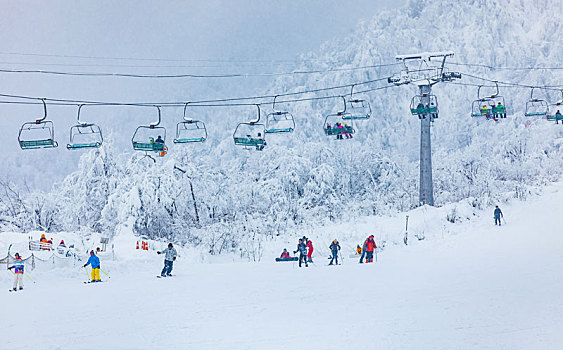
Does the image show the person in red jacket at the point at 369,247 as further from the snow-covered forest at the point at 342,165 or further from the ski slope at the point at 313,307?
the snow-covered forest at the point at 342,165

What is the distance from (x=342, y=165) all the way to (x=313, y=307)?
44435 millimetres

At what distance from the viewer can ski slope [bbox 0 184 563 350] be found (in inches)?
432

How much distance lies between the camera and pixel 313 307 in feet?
46.4

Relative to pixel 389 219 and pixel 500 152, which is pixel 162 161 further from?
pixel 500 152

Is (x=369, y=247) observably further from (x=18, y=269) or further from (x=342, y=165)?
(x=342, y=165)

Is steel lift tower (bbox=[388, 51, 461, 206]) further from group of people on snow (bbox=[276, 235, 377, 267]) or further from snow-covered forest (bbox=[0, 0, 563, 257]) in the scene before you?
group of people on snow (bbox=[276, 235, 377, 267])

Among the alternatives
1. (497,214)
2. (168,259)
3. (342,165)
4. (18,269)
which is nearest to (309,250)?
(168,259)

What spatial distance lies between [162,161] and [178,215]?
6085 millimetres

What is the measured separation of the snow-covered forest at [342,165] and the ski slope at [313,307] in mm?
14244

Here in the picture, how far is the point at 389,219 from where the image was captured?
34.7 meters

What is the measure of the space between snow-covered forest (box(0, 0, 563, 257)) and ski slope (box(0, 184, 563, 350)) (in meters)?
14.2

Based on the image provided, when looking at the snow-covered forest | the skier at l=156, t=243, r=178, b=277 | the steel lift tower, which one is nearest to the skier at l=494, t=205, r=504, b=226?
the snow-covered forest

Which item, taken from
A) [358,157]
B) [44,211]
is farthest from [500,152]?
[44,211]

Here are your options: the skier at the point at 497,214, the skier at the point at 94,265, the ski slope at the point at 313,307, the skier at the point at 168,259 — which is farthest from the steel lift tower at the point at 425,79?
the skier at the point at 94,265
